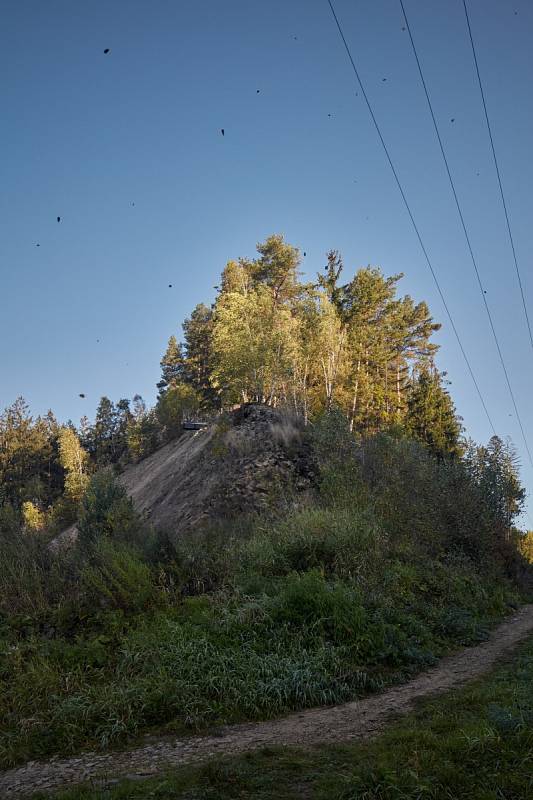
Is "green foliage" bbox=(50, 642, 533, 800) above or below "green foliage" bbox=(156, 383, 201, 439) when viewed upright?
below

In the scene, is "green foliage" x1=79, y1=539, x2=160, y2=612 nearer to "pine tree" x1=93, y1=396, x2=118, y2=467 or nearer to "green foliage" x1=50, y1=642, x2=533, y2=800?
"green foliage" x1=50, y1=642, x2=533, y2=800

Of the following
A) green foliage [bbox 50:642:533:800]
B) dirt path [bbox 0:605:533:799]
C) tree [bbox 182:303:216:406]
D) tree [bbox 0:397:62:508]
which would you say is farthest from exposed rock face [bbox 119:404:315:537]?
tree [bbox 0:397:62:508]

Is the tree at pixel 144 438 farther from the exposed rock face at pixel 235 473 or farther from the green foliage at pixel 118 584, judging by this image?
the green foliage at pixel 118 584

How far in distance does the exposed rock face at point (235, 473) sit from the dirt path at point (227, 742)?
12426mm

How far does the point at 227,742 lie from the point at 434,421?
35.5m

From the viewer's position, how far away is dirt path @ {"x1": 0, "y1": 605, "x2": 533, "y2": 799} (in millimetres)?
4980

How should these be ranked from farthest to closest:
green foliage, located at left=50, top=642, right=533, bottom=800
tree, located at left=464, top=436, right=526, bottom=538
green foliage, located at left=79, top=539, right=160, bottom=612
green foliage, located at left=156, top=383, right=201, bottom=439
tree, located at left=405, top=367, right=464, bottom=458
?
green foliage, located at left=156, top=383, right=201, bottom=439, tree, located at left=405, top=367, right=464, bottom=458, tree, located at left=464, top=436, right=526, bottom=538, green foliage, located at left=79, top=539, right=160, bottom=612, green foliage, located at left=50, top=642, right=533, bottom=800

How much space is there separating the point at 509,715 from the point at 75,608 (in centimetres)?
675

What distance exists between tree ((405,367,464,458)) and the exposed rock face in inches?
554

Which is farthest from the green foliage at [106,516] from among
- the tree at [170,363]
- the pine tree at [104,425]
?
the pine tree at [104,425]

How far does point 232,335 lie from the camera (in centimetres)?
3494

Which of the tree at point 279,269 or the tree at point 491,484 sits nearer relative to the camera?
the tree at point 491,484

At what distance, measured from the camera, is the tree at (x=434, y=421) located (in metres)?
38.3

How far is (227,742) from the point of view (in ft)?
18.4
